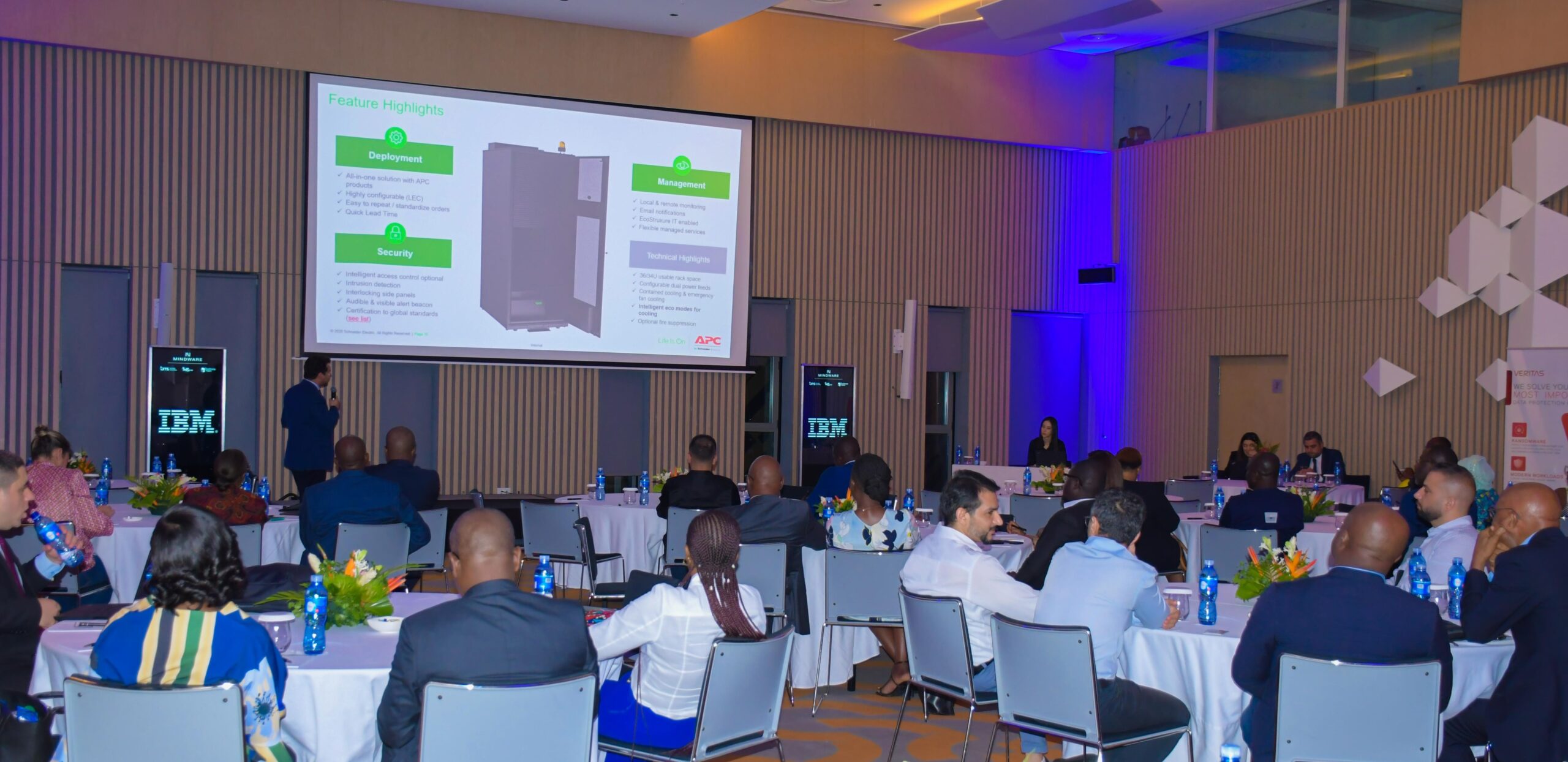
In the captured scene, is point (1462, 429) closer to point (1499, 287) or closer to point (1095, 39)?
point (1499, 287)

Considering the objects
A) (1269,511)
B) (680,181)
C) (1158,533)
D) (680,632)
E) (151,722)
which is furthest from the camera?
(680,181)

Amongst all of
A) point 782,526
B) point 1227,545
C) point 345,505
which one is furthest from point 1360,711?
point 345,505

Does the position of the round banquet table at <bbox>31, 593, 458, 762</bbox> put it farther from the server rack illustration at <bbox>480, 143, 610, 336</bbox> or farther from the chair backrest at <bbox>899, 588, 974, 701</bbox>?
the server rack illustration at <bbox>480, 143, 610, 336</bbox>

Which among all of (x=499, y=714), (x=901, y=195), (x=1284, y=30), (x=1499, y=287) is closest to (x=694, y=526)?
(x=499, y=714)

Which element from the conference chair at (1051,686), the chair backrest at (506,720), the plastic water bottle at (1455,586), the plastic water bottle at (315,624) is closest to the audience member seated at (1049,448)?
the plastic water bottle at (1455,586)

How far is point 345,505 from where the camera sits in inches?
254

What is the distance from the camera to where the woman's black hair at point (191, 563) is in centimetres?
296

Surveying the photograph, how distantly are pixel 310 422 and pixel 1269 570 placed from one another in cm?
732

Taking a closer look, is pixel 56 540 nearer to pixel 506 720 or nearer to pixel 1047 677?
pixel 506 720

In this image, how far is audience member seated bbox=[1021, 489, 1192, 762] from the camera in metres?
4.13

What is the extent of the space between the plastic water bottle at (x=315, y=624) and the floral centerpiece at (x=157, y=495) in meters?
3.97

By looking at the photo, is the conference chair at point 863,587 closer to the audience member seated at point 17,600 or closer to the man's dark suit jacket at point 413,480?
the man's dark suit jacket at point 413,480

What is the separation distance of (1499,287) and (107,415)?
1159 cm

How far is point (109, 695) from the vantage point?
2.89m
